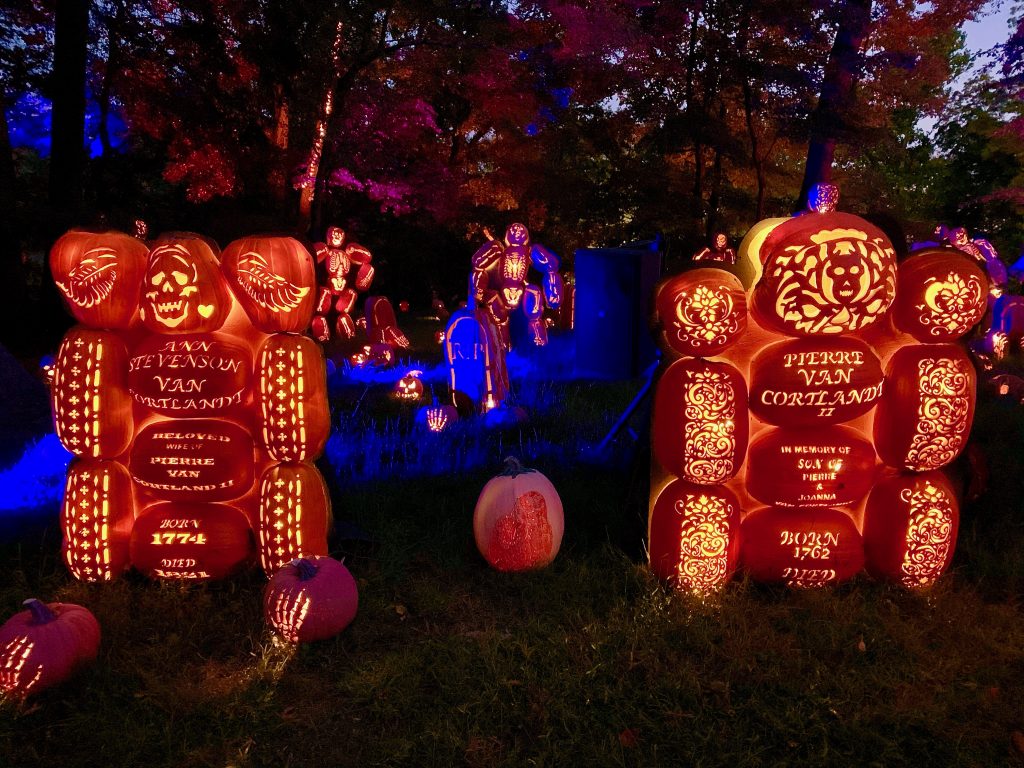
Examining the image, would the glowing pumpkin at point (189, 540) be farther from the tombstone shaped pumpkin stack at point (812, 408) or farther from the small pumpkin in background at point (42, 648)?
the tombstone shaped pumpkin stack at point (812, 408)

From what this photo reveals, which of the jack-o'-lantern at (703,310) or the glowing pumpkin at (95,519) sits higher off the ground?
the jack-o'-lantern at (703,310)

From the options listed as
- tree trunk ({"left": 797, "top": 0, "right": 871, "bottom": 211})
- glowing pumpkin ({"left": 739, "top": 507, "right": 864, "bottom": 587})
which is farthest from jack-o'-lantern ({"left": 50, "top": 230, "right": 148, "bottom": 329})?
tree trunk ({"left": 797, "top": 0, "right": 871, "bottom": 211})

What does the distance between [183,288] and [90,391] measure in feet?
2.34

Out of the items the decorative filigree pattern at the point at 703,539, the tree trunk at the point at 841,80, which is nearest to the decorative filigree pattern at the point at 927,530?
the decorative filigree pattern at the point at 703,539

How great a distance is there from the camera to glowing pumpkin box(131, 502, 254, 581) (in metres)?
3.66

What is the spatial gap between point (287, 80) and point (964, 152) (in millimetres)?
19967

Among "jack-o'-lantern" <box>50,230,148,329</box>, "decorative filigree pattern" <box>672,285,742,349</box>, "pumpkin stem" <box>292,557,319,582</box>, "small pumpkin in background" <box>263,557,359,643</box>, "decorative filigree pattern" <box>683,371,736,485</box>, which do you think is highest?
"jack-o'-lantern" <box>50,230,148,329</box>

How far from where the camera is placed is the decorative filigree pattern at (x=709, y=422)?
349cm


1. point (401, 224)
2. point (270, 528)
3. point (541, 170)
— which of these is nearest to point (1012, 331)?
point (541, 170)

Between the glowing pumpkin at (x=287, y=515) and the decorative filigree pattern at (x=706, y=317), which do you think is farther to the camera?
the glowing pumpkin at (x=287, y=515)

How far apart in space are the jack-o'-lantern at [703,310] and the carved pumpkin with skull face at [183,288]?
7.21 feet

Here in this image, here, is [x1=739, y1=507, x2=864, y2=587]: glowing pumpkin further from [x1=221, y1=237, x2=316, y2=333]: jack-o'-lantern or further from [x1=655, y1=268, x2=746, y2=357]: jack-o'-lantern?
[x1=221, y1=237, x2=316, y2=333]: jack-o'-lantern

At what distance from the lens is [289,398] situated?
3.45 metres

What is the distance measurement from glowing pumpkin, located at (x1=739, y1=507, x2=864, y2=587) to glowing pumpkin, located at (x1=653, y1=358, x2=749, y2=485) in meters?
0.40
